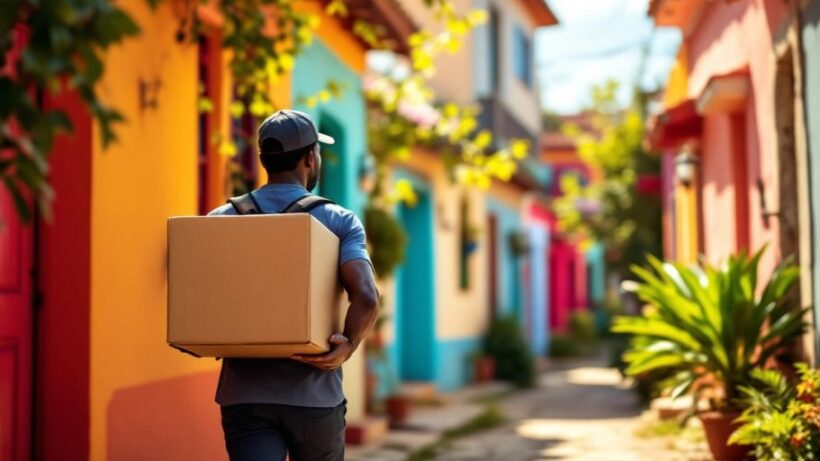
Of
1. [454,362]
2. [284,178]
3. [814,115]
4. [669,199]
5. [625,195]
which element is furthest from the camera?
[625,195]

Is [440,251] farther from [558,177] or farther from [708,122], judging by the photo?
Answer: [558,177]

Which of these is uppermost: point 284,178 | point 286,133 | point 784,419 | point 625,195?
point 625,195

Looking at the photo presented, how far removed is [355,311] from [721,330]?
388cm

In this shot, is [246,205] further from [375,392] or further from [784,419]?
[375,392]

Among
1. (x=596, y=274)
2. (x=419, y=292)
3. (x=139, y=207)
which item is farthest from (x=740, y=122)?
(x=596, y=274)

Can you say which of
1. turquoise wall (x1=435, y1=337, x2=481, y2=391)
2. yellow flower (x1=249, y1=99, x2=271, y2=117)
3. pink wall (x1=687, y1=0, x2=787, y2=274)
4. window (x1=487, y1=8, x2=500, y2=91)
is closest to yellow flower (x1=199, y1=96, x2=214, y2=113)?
yellow flower (x1=249, y1=99, x2=271, y2=117)

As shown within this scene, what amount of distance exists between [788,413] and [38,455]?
3.47m

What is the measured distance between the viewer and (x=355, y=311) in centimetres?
394

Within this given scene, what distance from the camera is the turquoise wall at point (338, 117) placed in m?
9.04

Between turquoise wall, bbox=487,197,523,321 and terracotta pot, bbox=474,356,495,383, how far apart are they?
1.92 metres

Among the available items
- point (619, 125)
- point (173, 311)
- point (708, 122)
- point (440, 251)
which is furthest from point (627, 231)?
point (173, 311)

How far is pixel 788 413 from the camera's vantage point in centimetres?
596

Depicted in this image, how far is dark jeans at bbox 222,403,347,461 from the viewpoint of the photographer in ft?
12.6

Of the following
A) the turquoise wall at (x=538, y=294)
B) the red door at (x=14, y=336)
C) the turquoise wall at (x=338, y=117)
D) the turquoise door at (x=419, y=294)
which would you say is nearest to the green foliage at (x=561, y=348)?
the turquoise wall at (x=538, y=294)
